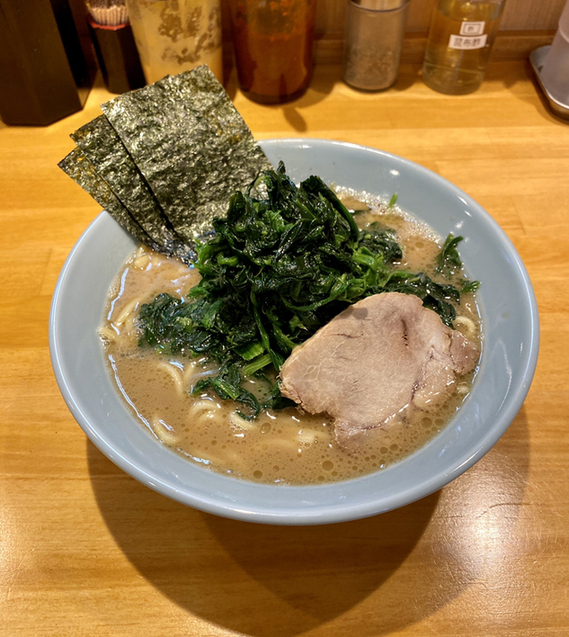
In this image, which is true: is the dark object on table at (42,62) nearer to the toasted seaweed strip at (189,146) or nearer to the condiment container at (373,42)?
the toasted seaweed strip at (189,146)

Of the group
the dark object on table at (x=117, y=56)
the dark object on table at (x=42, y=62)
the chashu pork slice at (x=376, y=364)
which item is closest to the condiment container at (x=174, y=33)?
the dark object on table at (x=117, y=56)

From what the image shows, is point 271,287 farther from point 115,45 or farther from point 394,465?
point 115,45

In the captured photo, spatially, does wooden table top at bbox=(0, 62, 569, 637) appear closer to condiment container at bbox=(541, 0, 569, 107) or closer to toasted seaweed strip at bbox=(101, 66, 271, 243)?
toasted seaweed strip at bbox=(101, 66, 271, 243)

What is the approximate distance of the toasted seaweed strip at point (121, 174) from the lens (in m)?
1.44

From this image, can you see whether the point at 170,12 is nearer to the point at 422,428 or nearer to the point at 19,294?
the point at 19,294

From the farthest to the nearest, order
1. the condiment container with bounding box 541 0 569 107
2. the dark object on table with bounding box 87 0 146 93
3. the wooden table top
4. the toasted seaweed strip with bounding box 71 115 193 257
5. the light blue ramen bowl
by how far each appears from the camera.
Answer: the condiment container with bounding box 541 0 569 107, the dark object on table with bounding box 87 0 146 93, the toasted seaweed strip with bounding box 71 115 193 257, the wooden table top, the light blue ramen bowl

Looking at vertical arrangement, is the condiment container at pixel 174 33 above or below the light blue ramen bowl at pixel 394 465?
above

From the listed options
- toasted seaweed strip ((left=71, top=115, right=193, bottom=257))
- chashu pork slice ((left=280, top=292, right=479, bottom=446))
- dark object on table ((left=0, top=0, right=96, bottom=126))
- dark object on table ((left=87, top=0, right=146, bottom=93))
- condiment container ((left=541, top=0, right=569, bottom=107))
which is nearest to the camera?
chashu pork slice ((left=280, top=292, right=479, bottom=446))

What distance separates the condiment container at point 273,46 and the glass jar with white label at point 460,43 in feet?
1.78

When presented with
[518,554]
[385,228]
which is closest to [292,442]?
[518,554]

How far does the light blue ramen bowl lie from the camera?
36.5 inches

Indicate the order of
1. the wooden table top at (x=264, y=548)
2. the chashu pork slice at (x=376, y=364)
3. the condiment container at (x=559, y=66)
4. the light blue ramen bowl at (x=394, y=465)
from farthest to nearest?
the condiment container at (x=559, y=66)
the chashu pork slice at (x=376, y=364)
the wooden table top at (x=264, y=548)
the light blue ramen bowl at (x=394, y=465)

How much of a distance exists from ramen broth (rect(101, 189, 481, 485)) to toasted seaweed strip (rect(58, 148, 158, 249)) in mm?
173

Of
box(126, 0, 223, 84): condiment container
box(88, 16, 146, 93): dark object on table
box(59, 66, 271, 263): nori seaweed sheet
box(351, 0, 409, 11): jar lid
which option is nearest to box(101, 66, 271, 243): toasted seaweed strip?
box(59, 66, 271, 263): nori seaweed sheet
